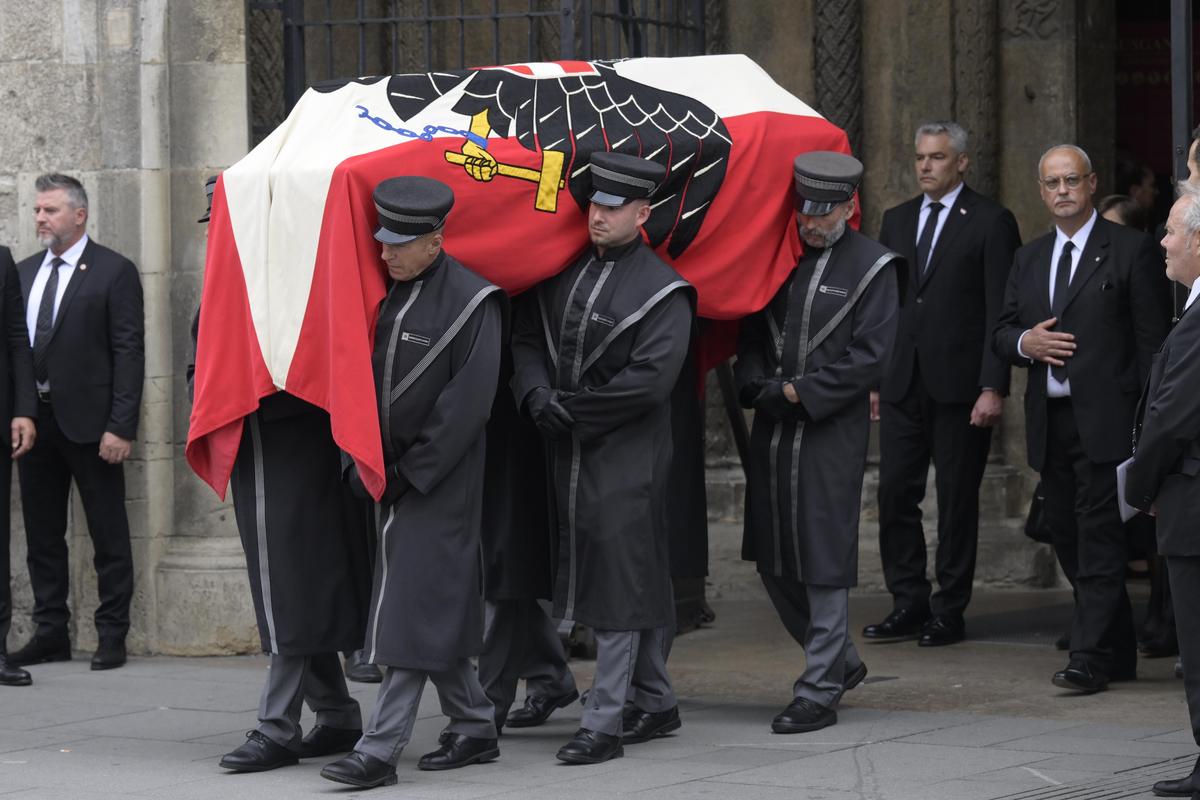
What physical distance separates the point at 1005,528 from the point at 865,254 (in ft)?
11.0

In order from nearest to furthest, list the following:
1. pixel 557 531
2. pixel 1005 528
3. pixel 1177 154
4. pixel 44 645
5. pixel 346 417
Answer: pixel 346 417 < pixel 557 531 < pixel 1177 154 < pixel 44 645 < pixel 1005 528

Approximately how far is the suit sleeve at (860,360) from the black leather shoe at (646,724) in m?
1.07

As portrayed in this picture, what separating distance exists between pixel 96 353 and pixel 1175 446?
4592 mm

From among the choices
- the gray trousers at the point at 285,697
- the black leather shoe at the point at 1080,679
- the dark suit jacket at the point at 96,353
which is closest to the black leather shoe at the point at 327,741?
the gray trousers at the point at 285,697

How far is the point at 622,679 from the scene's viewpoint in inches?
265

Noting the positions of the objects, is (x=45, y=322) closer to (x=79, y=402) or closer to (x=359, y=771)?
(x=79, y=402)

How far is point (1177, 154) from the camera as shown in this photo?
7.68m

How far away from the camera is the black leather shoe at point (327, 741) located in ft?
22.4

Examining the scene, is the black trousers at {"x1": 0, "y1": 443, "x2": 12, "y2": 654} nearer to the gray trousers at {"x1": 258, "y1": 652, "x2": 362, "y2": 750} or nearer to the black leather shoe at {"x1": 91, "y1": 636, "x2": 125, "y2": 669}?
the black leather shoe at {"x1": 91, "y1": 636, "x2": 125, "y2": 669}

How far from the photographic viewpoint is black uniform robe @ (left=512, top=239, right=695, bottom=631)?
22.1 feet

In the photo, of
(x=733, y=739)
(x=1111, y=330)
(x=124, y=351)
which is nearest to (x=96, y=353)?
(x=124, y=351)

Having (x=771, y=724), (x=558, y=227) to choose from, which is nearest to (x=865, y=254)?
(x=558, y=227)

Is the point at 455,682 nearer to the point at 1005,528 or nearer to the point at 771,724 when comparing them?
the point at 771,724

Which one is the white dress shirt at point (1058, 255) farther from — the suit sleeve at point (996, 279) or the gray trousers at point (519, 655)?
the gray trousers at point (519, 655)
